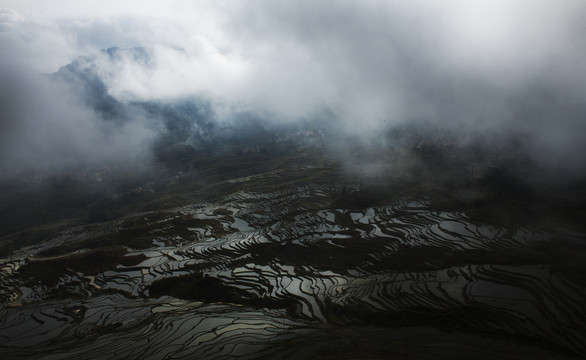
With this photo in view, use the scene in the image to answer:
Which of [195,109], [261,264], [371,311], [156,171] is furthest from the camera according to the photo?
[195,109]

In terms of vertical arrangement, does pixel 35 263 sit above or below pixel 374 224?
below

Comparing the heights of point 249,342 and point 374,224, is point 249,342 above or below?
below

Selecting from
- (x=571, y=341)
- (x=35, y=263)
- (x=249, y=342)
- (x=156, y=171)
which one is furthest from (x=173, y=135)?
(x=571, y=341)

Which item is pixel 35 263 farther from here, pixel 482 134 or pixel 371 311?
pixel 482 134

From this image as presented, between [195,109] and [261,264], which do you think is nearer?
[261,264]

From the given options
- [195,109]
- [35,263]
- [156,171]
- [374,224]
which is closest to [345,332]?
[374,224]

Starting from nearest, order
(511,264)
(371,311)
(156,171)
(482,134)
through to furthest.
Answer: (371,311), (511,264), (482,134), (156,171)

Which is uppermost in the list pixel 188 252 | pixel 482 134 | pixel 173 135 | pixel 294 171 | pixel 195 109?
pixel 195 109

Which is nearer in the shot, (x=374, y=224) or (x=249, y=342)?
(x=249, y=342)

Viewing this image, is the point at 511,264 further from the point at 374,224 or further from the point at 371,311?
the point at 374,224
